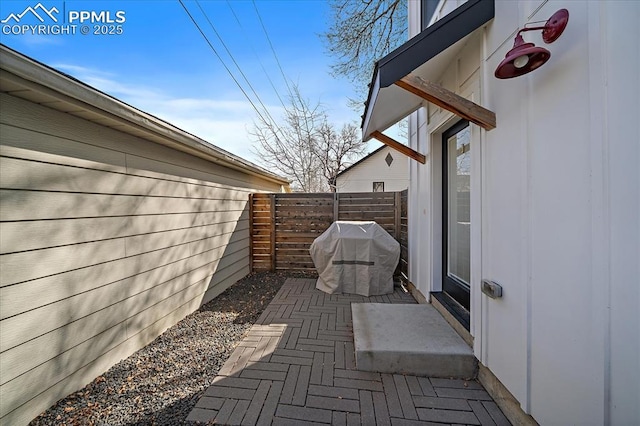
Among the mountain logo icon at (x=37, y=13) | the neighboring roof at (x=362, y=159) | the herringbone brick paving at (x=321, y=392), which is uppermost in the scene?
the neighboring roof at (x=362, y=159)

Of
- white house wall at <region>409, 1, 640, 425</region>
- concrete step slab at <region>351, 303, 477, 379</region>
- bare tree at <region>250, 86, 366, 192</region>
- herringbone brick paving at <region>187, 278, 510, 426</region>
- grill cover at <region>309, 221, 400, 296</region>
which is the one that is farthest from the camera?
bare tree at <region>250, 86, 366, 192</region>

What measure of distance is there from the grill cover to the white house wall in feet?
7.36

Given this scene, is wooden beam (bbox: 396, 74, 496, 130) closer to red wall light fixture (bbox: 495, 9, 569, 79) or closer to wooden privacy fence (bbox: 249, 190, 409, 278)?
red wall light fixture (bbox: 495, 9, 569, 79)

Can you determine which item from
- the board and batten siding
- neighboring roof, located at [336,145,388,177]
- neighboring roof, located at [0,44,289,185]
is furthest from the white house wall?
neighboring roof, located at [336,145,388,177]

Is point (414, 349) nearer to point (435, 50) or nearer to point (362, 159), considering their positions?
point (435, 50)

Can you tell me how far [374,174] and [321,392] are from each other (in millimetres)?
15586

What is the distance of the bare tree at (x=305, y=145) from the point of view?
13.6 metres

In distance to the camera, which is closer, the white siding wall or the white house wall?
the white house wall

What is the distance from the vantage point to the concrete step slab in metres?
2.25

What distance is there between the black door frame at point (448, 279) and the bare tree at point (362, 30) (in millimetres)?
3335

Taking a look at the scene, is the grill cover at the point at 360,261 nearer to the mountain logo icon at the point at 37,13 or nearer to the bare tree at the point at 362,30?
the bare tree at the point at 362,30

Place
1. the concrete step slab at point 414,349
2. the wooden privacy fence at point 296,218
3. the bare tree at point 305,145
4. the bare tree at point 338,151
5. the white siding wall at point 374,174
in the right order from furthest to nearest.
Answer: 1. the bare tree at point 338,151
2. the white siding wall at point 374,174
3. the bare tree at point 305,145
4. the wooden privacy fence at point 296,218
5. the concrete step slab at point 414,349

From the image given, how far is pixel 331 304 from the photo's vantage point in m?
3.95

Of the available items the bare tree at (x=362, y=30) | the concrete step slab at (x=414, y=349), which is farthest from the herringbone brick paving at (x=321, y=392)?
the bare tree at (x=362, y=30)
